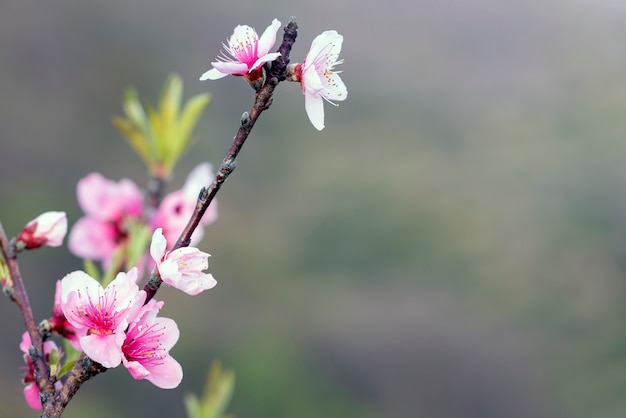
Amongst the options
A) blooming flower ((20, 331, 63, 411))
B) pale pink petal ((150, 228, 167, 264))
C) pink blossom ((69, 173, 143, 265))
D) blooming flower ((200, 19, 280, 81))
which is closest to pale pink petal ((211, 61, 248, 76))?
blooming flower ((200, 19, 280, 81))

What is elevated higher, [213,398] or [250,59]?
[250,59]

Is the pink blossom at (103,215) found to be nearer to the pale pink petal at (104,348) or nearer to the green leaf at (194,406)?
the green leaf at (194,406)

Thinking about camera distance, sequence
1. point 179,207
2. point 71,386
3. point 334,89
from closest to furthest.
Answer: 1. point 71,386
2. point 334,89
3. point 179,207

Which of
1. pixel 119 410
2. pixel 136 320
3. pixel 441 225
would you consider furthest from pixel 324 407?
pixel 136 320

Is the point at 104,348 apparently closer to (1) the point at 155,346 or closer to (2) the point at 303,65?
(1) the point at 155,346

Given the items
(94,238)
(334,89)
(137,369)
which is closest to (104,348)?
(137,369)

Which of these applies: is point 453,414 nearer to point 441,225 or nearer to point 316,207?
point 441,225

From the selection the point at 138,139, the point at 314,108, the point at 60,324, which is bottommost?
the point at 60,324

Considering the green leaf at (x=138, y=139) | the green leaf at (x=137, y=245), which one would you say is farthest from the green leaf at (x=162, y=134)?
the green leaf at (x=137, y=245)
